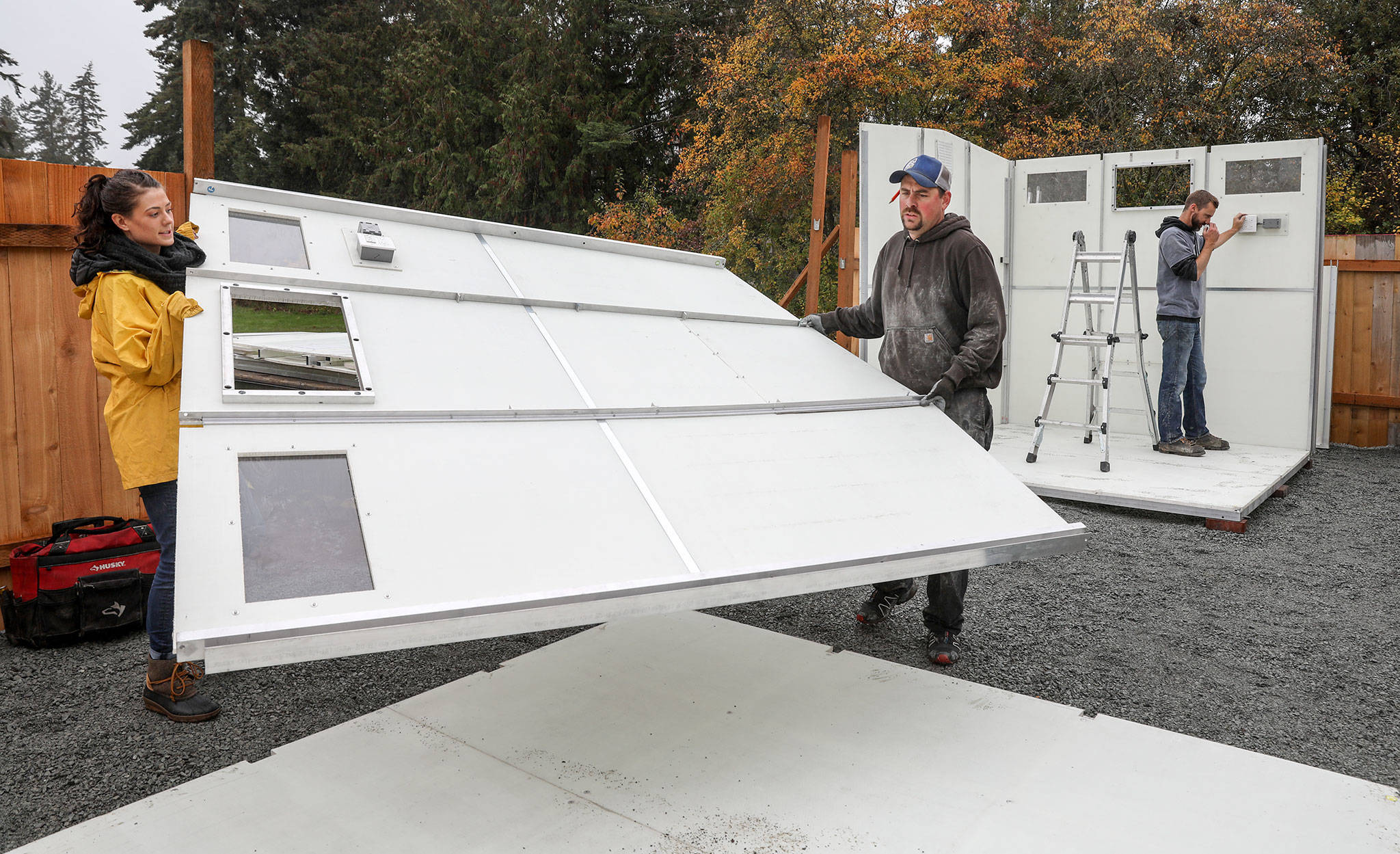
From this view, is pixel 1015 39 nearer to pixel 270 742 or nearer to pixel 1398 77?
pixel 1398 77

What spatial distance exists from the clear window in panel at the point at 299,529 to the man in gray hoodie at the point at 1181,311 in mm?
6377

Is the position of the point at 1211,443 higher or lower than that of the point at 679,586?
lower

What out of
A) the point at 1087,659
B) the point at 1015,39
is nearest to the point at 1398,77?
the point at 1015,39

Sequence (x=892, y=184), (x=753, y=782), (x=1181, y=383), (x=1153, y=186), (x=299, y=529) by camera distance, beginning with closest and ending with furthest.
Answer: (x=299, y=529), (x=753, y=782), (x=892, y=184), (x=1181, y=383), (x=1153, y=186)

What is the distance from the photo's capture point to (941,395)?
3.50m

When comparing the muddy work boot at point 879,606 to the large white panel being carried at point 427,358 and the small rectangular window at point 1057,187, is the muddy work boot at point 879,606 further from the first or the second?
the small rectangular window at point 1057,187

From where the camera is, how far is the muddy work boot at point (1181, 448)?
695cm

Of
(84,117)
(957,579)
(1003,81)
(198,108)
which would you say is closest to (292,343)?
(198,108)

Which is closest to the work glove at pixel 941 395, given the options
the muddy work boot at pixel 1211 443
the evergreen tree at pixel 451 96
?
the muddy work boot at pixel 1211 443

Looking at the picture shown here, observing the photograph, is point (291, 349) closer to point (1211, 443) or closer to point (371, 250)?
point (371, 250)

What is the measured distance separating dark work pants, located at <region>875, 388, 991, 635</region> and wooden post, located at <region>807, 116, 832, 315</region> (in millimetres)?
2994

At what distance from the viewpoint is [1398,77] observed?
14.9m

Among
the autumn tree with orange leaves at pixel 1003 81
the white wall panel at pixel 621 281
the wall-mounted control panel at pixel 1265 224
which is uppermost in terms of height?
the autumn tree with orange leaves at pixel 1003 81

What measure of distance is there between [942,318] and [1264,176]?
5575mm
